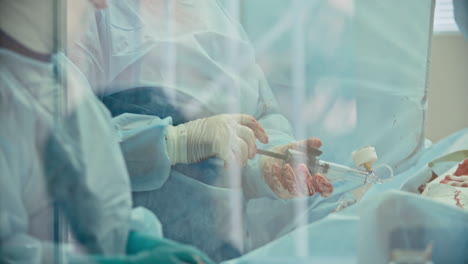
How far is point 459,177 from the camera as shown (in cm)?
157

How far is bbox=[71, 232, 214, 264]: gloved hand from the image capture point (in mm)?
1116

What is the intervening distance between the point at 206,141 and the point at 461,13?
2.98 feet

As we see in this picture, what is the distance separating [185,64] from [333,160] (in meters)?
0.51

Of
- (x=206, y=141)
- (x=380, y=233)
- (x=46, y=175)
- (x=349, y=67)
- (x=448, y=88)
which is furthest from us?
(x=448, y=88)

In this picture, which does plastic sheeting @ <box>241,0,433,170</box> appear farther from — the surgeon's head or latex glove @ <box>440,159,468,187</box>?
the surgeon's head

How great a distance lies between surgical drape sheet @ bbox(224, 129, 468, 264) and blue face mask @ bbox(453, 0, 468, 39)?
2.04 feet

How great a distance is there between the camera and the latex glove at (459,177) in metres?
1.55

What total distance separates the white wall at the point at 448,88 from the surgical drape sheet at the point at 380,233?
0.37 m

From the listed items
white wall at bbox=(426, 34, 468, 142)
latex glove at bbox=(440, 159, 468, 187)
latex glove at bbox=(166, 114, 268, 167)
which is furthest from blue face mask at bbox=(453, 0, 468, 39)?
latex glove at bbox=(166, 114, 268, 167)

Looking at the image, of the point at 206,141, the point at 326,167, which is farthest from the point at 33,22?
the point at 326,167

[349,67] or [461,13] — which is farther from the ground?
[461,13]

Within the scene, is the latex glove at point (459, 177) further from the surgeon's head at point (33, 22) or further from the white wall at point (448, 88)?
the surgeon's head at point (33, 22)

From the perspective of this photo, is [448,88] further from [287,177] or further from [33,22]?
[33,22]

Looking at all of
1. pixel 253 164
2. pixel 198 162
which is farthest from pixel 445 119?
pixel 198 162
